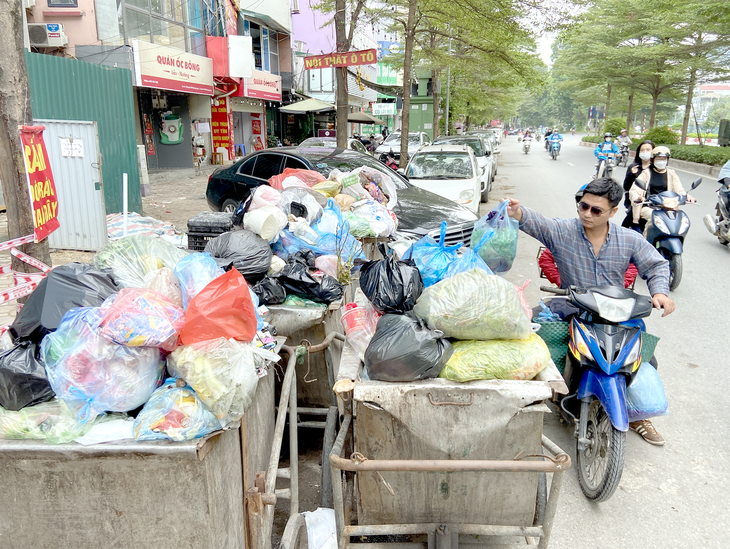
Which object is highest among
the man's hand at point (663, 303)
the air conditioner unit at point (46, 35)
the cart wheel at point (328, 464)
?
the air conditioner unit at point (46, 35)

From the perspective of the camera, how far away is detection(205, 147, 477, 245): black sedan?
7098 mm

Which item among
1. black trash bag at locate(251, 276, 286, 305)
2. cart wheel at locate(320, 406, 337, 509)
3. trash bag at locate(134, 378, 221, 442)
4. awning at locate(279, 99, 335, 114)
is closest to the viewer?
trash bag at locate(134, 378, 221, 442)

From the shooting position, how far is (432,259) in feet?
10.4

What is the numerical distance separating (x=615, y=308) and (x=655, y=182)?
4.95 m

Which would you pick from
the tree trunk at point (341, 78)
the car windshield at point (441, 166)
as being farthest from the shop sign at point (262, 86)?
the car windshield at point (441, 166)

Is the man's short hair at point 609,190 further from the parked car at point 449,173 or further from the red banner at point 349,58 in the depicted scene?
the red banner at point 349,58

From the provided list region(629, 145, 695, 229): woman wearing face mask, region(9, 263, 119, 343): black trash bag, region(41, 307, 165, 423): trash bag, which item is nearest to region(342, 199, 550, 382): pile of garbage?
region(41, 307, 165, 423): trash bag

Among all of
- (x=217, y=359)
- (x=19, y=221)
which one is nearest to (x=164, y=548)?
(x=217, y=359)

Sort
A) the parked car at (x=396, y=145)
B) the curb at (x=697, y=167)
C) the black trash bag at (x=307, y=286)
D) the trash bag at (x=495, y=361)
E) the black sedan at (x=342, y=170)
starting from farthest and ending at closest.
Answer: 1. the parked car at (x=396, y=145)
2. the curb at (x=697, y=167)
3. the black sedan at (x=342, y=170)
4. the black trash bag at (x=307, y=286)
5. the trash bag at (x=495, y=361)

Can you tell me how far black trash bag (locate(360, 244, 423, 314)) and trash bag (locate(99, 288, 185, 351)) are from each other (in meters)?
0.93

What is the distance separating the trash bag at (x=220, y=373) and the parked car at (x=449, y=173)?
830cm

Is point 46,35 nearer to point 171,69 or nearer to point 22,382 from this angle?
point 171,69

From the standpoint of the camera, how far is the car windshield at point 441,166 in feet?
37.6

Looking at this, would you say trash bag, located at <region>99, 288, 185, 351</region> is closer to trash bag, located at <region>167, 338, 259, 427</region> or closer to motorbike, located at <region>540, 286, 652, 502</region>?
trash bag, located at <region>167, 338, 259, 427</region>
